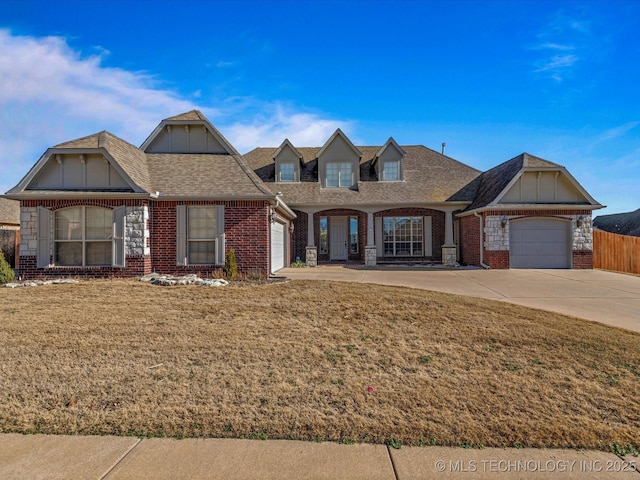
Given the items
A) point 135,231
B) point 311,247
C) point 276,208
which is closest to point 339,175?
point 311,247

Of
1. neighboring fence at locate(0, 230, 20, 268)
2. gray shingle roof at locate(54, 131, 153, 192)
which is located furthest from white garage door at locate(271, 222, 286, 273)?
neighboring fence at locate(0, 230, 20, 268)

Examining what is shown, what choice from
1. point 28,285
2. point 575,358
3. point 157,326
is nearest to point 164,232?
point 28,285

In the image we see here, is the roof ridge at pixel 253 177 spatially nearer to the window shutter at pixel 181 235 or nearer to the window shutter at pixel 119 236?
the window shutter at pixel 181 235

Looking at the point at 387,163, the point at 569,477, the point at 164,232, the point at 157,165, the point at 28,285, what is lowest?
the point at 569,477

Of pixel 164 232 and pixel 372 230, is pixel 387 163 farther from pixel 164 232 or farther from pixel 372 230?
pixel 164 232

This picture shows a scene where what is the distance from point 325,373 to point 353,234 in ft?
47.3

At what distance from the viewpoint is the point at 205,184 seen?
12328 mm

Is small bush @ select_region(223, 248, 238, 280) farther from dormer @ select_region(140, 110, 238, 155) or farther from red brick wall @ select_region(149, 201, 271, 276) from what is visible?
dormer @ select_region(140, 110, 238, 155)

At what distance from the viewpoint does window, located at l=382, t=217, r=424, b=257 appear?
18.2 metres

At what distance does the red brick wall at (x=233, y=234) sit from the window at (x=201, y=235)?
1.09 feet

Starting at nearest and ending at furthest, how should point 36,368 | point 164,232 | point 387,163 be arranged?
point 36,368 < point 164,232 < point 387,163

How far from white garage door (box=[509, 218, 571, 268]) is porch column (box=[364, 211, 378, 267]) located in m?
5.78

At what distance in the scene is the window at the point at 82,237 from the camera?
459 inches

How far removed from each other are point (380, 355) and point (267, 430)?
6.89ft
